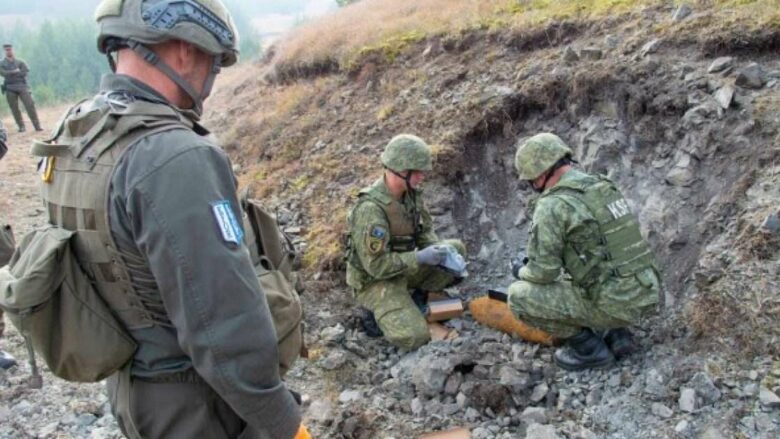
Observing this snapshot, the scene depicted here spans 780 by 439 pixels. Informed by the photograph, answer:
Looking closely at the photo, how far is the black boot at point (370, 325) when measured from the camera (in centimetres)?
498

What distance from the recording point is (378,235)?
15.2 ft

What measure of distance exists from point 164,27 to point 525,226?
4.44 m

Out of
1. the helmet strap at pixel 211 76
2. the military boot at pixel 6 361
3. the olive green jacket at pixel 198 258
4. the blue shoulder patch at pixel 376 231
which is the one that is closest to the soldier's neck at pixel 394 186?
the blue shoulder patch at pixel 376 231

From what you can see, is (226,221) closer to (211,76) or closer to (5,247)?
(211,76)

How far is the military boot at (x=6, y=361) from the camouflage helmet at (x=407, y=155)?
10.4 ft

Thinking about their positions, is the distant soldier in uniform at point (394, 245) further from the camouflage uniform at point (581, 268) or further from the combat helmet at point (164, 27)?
the combat helmet at point (164, 27)

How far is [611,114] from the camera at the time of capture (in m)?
5.59

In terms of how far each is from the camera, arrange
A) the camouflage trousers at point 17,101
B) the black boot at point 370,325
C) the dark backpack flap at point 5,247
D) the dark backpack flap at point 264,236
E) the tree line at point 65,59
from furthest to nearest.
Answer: the tree line at point 65,59, the camouflage trousers at point 17,101, the black boot at point 370,325, the dark backpack flap at point 5,247, the dark backpack flap at point 264,236

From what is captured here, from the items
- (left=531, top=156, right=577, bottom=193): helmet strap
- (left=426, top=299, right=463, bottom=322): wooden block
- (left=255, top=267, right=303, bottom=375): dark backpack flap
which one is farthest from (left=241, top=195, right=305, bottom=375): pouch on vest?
(left=426, top=299, right=463, bottom=322): wooden block

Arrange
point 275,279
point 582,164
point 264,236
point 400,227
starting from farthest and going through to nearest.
→ 1. point 582,164
2. point 400,227
3. point 264,236
4. point 275,279

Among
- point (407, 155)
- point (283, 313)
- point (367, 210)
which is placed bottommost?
point (367, 210)

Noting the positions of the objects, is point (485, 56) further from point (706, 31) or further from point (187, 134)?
point (187, 134)

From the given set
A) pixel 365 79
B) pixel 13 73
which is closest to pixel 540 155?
pixel 365 79

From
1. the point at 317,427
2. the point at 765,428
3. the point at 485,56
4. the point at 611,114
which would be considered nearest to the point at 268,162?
the point at 485,56
